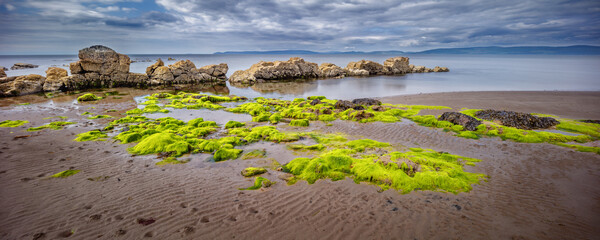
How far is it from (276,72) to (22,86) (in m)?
29.7

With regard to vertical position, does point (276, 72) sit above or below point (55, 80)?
above

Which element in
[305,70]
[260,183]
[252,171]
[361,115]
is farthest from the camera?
[305,70]

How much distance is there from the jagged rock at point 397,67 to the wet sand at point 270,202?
49408 mm

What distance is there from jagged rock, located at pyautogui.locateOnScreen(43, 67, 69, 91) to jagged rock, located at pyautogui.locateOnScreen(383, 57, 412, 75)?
A: 2108 inches

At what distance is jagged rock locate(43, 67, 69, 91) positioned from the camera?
25220mm

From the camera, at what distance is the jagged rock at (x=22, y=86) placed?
21875 millimetres

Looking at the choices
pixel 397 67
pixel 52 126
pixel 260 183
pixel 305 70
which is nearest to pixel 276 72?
pixel 305 70

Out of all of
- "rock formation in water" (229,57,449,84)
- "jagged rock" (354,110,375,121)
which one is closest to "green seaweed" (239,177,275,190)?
"jagged rock" (354,110,375,121)

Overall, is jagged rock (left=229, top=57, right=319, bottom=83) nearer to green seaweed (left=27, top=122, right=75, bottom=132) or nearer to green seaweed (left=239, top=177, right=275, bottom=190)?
green seaweed (left=27, top=122, right=75, bottom=132)

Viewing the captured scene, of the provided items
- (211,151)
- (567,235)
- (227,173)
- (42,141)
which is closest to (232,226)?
(227,173)

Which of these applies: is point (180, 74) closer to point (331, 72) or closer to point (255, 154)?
point (331, 72)

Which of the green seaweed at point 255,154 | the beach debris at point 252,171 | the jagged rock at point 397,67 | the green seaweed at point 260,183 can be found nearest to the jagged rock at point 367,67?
the jagged rock at point 397,67

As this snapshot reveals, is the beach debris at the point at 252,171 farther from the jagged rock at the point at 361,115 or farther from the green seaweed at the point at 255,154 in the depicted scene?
the jagged rock at the point at 361,115

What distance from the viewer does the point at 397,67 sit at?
5606cm
